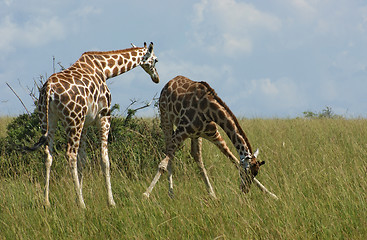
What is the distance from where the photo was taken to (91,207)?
652 centimetres

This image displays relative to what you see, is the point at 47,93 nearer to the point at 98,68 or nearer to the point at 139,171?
the point at 98,68

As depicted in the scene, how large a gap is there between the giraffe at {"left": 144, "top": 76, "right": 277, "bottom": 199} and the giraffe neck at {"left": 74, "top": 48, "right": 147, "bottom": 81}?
1.13 meters

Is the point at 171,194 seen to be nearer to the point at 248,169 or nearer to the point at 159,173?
the point at 159,173

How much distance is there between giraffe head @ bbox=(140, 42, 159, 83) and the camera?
8.55 m

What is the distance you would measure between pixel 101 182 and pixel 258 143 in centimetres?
547

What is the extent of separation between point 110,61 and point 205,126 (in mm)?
2303

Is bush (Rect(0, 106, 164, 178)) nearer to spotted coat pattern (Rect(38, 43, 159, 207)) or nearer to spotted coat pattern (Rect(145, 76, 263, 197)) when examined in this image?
spotted coat pattern (Rect(145, 76, 263, 197))

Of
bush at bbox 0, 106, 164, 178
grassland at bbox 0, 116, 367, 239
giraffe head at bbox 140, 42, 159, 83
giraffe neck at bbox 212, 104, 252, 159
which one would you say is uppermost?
giraffe head at bbox 140, 42, 159, 83

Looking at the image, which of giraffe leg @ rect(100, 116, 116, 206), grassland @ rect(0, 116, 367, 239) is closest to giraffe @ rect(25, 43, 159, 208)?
giraffe leg @ rect(100, 116, 116, 206)

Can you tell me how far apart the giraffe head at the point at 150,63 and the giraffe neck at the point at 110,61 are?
0.11 m

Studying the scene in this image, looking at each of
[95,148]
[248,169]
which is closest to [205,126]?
[248,169]

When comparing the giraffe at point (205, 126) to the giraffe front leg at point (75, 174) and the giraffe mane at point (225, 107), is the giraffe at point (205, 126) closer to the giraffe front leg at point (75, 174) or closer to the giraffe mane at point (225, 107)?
the giraffe mane at point (225, 107)

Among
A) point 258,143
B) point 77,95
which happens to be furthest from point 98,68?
point 258,143

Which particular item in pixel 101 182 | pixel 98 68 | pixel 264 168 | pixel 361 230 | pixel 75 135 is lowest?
pixel 361 230
